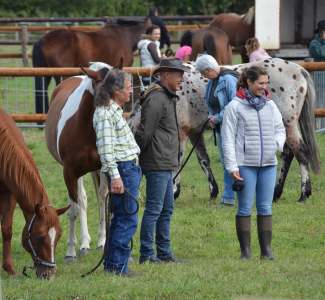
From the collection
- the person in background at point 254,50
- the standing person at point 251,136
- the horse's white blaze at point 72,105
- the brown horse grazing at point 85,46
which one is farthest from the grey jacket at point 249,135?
the brown horse grazing at point 85,46

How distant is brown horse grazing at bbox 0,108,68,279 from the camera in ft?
28.8

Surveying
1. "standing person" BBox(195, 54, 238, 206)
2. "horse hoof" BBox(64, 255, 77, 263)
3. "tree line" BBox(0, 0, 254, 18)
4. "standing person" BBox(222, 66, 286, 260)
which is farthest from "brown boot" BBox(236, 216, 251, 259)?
"tree line" BBox(0, 0, 254, 18)

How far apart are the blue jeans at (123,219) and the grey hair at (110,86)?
0.51 metres

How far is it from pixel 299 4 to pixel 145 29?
130 inches

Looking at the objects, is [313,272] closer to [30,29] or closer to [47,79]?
[47,79]

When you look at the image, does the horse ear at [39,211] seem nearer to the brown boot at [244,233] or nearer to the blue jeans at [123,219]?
the blue jeans at [123,219]

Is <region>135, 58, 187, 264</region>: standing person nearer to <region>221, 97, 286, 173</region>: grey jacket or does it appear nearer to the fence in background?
<region>221, 97, 286, 173</region>: grey jacket

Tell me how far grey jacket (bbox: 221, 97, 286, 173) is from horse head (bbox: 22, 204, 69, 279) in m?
1.57

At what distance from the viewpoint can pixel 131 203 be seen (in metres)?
8.80

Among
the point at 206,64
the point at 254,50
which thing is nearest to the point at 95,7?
the point at 254,50

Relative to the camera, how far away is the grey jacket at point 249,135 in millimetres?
9414

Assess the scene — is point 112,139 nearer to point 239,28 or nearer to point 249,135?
point 249,135

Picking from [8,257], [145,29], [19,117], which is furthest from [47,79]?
[8,257]

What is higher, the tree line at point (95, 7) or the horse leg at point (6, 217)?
the horse leg at point (6, 217)
